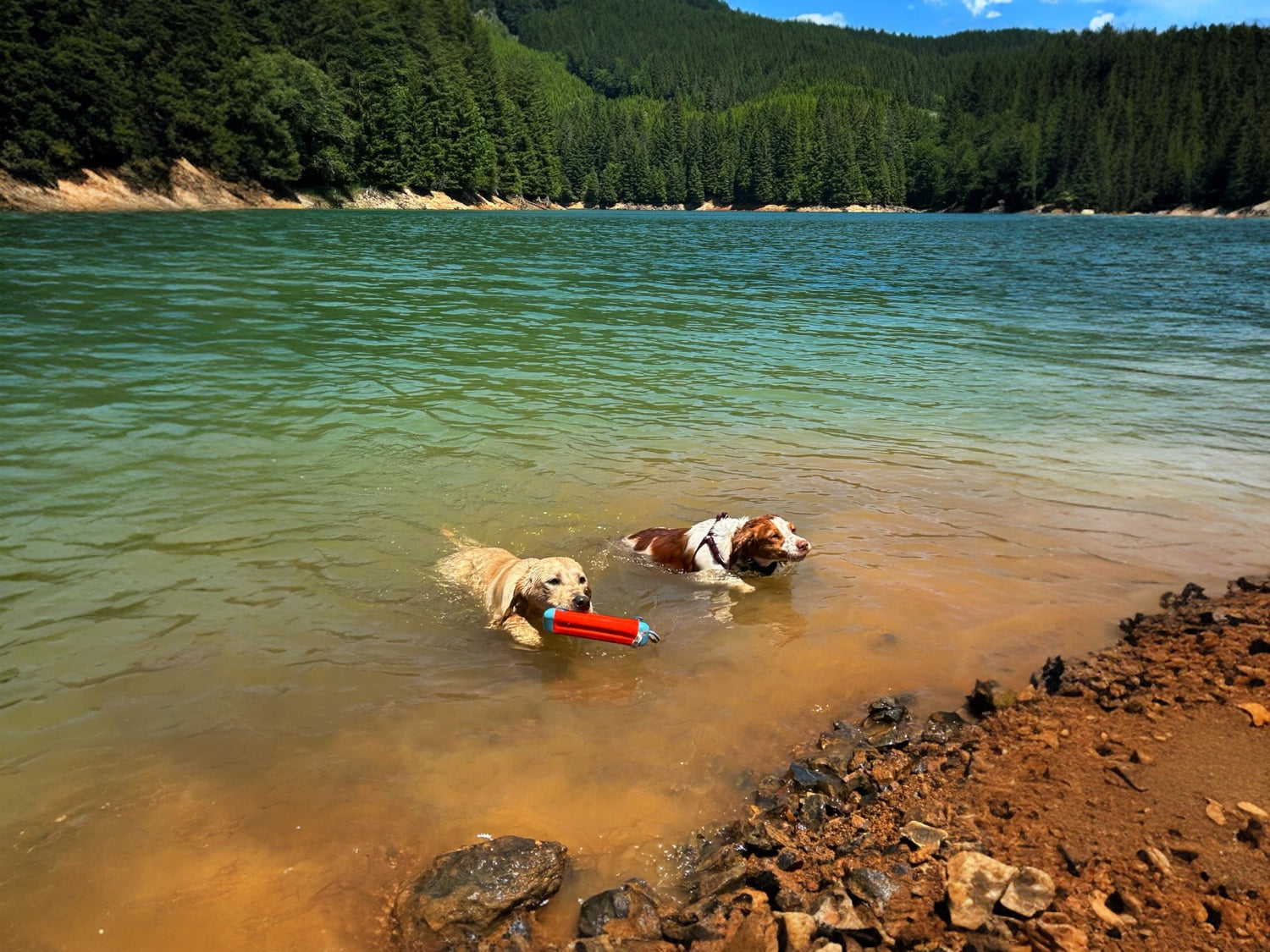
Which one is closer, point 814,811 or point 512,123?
point 814,811

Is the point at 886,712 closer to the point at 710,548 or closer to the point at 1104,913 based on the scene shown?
the point at 1104,913

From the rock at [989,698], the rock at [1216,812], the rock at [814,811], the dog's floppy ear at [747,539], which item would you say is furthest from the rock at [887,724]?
the dog's floppy ear at [747,539]

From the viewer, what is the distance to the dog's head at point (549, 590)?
6.04 m

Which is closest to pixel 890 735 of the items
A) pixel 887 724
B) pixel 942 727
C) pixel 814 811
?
pixel 887 724

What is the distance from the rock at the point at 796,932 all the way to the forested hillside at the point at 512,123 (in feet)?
233

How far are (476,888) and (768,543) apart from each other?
405 centimetres

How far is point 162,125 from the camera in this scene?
68312mm

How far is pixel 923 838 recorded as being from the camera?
3605mm

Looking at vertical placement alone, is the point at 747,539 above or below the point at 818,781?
above

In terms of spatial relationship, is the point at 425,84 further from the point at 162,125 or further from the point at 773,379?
the point at 773,379

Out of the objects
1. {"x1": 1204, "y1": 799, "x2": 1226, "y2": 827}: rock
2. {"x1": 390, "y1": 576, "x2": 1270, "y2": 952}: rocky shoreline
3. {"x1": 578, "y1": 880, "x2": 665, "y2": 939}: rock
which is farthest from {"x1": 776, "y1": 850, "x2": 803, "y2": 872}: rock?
{"x1": 1204, "y1": 799, "x2": 1226, "y2": 827}: rock

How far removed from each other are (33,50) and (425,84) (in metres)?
57.6

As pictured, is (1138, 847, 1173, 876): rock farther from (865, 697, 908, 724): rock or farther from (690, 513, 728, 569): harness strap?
(690, 513, 728, 569): harness strap

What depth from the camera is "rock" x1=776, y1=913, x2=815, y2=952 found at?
3.03 meters
